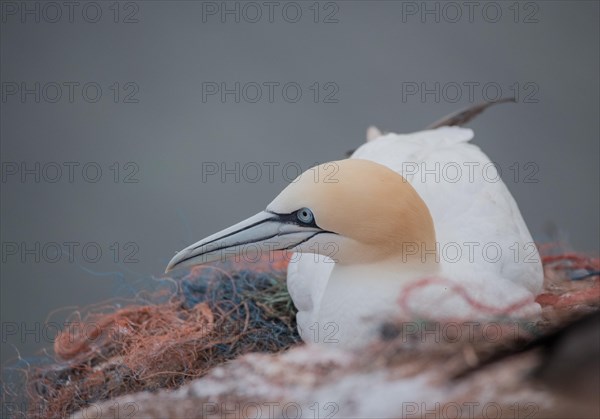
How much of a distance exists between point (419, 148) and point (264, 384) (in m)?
1.46

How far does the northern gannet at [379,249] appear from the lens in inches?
80.4

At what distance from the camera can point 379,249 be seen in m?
2.11

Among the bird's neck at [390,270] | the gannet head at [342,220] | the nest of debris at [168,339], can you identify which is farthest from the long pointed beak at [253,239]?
the nest of debris at [168,339]

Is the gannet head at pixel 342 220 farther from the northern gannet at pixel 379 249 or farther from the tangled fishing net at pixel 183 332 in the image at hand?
the tangled fishing net at pixel 183 332

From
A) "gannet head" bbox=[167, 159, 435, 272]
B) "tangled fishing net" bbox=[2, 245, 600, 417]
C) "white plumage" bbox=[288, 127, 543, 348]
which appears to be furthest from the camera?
"tangled fishing net" bbox=[2, 245, 600, 417]

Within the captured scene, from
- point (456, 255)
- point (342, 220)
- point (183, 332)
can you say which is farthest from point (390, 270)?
point (183, 332)

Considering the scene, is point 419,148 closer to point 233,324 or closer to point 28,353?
point 233,324

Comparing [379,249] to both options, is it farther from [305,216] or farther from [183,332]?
[183,332]

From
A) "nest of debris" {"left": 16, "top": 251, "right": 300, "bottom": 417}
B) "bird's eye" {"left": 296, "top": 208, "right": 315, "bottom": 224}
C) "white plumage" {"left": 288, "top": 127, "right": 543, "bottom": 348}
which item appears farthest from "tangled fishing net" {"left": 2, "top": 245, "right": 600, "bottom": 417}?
"bird's eye" {"left": 296, "top": 208, "right": 315, "bottom": 224}

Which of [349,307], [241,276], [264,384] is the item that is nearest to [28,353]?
[241,276]

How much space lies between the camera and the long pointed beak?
2131 mm

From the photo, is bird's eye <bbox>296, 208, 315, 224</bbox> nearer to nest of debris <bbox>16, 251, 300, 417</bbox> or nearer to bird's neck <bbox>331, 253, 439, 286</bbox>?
bird's neck <bbox>331, 253, 439, 286</bbox>

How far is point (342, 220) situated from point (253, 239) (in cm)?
26

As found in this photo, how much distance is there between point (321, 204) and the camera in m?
2.05
